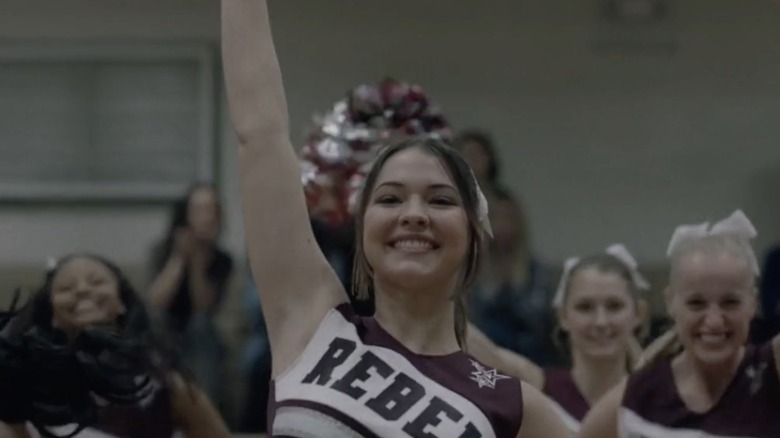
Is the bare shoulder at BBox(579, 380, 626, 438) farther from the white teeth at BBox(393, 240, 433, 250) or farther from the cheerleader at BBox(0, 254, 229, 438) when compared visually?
the white teeth at BBox(393, 240, 433, 250)

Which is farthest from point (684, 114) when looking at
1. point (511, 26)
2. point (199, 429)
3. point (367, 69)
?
point (199, 429)

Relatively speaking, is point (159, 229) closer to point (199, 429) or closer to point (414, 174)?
point (199, 429)

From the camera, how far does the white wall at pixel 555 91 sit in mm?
6320

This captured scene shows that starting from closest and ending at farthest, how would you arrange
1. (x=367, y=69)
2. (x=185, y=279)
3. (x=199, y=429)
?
(x=199, y=429) < (x=185, y=279) < (x=367, y=69)

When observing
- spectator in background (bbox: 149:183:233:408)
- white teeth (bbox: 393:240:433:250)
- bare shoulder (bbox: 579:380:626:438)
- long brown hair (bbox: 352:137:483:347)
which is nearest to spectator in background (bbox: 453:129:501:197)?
spectator in background (bbox: 149:183:233:408)

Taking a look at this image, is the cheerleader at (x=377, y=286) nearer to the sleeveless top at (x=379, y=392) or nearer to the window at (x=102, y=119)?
the sleeveless top at (x=379, y=392)

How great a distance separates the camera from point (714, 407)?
11.4ft

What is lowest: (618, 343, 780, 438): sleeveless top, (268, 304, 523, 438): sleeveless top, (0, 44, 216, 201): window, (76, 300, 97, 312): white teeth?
Result: (618, 343, 780, 438): sleeveless top

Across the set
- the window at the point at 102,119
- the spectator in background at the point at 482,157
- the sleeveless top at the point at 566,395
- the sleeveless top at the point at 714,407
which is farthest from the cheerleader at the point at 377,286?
the window at the point at 102,119

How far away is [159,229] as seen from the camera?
6.36m

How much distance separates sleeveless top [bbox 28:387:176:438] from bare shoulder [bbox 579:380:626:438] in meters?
0.92

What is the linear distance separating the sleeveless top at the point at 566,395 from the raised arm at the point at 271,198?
1.82 meters

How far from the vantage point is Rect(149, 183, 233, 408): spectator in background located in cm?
531

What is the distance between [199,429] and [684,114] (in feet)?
8.98
